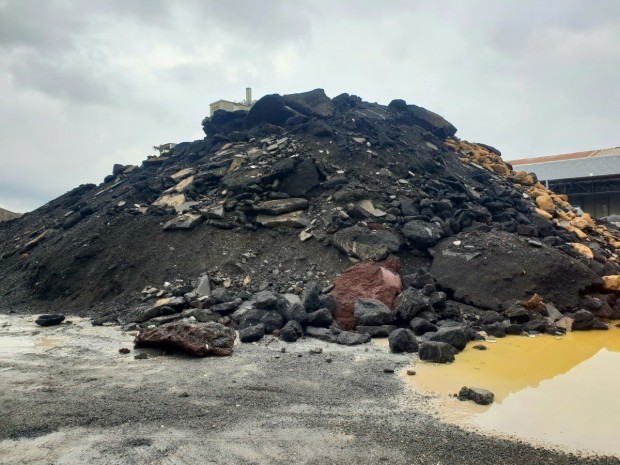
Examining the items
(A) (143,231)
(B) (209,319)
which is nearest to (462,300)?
(B) (209,319)

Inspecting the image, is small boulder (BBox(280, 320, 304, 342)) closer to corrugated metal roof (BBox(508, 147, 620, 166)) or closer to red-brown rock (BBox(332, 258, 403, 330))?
red-brown rock (BBox(332, 258, 403, 330))

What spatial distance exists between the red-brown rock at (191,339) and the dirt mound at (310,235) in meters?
1.31

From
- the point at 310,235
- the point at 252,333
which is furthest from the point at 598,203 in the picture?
the point at 252,333

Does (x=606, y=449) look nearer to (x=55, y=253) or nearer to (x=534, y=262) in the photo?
(x=534, y=262)

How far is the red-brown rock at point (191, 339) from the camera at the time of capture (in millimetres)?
5457

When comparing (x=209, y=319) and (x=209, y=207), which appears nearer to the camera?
(x=209, y=319)

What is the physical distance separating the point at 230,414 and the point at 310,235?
21.2ft

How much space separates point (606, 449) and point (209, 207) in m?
9.65

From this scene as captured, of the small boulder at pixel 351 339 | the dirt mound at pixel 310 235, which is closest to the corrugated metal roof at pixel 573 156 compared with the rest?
the dirt mound at pixel 310 235

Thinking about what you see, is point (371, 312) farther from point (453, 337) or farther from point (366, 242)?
point (366, 242)

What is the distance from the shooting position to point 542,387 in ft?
14.6

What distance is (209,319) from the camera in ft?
23.9

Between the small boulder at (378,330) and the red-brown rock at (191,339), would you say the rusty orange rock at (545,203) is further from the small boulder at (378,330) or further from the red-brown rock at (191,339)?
the red-brown rock at (191,339)

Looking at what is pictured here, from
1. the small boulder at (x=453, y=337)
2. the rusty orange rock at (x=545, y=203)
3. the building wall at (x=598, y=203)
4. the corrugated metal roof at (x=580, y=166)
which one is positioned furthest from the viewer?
the corrugated metal roof at (x=580, y=166)
